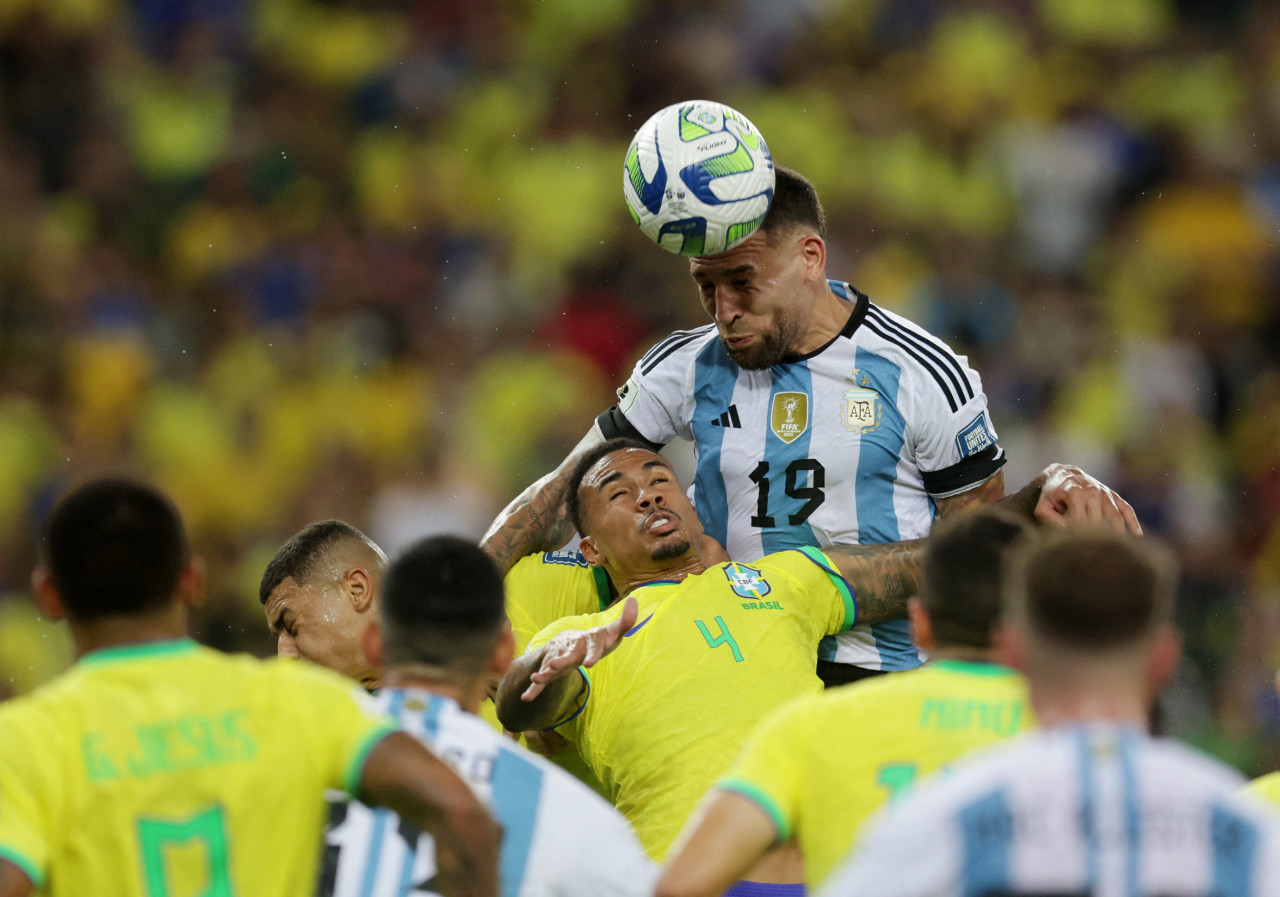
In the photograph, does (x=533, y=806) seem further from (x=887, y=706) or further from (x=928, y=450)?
(x=928, y=450)

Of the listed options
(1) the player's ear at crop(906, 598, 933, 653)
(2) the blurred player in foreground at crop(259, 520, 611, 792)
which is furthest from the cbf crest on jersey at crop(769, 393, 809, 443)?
(1) the player's ear at crop(906, 598, 933, 653)

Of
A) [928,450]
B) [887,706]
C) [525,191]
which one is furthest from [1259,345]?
[887,706]

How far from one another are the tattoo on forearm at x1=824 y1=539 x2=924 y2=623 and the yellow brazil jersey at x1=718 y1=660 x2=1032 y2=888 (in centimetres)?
215

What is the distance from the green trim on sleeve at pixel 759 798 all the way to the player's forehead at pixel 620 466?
2.89 m

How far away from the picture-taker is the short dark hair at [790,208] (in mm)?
5980

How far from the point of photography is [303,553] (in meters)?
A: 5.86

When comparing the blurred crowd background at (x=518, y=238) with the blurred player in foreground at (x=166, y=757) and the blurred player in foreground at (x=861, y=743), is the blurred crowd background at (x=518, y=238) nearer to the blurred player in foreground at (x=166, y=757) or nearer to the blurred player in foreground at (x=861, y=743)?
the blurred player in foreground at (x=861, y=743)

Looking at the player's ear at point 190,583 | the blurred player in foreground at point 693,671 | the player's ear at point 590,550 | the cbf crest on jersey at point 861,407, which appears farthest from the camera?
the player's ear at point 590,550

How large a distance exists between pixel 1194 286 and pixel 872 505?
7007 mm

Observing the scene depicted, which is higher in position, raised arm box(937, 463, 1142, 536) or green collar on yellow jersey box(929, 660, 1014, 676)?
green collar on yellow jersey box(929, 660, 1014, 676)

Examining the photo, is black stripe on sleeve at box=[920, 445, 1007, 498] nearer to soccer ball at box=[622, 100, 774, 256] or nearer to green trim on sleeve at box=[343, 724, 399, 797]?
soccer ball at box=[622, 100, 774, 256]

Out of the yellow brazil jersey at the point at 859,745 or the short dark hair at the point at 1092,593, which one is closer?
the short dark hair at the point at 1092,593

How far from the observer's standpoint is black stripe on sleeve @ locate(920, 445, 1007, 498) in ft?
19.9

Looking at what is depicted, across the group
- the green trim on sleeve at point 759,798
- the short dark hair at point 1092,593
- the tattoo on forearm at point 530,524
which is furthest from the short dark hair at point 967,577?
the tattoo on forearm at point 530,524
